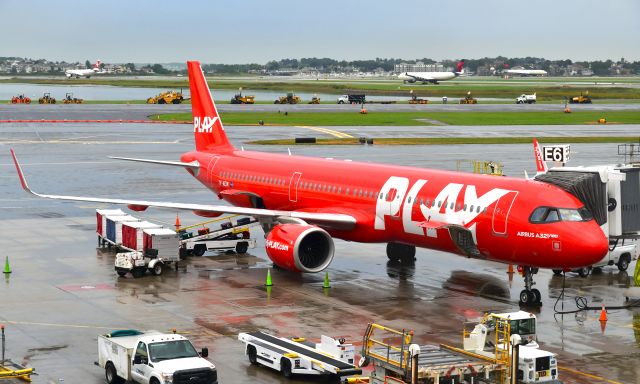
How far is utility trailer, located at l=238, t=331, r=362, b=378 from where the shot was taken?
26.7 m

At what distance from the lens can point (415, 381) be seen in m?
23.9

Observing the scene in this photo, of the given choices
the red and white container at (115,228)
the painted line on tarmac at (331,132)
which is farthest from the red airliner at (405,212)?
the painted line on tarmac at (331,132)

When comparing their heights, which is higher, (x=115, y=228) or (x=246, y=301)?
(x=115, y=228)

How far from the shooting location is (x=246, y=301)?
3747 cm

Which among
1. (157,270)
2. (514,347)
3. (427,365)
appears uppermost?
(514,347)

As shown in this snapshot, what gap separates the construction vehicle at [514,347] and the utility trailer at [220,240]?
2067 cm

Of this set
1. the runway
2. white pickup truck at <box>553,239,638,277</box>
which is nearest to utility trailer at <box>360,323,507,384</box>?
white pickup truck at <box>553,239,638,277</box>

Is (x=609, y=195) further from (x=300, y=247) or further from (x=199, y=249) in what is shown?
(x=199, y=249)

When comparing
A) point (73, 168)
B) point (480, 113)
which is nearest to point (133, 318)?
point (73, 168)

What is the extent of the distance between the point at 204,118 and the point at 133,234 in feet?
41.0

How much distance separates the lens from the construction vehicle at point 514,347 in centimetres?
2556

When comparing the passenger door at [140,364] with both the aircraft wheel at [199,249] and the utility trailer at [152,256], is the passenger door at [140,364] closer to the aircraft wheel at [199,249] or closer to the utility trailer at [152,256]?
the utility trailer at [152,256]

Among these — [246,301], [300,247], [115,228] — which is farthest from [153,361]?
[115,228]

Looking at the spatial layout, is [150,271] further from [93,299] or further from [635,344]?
[635,344]
